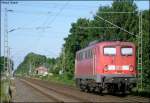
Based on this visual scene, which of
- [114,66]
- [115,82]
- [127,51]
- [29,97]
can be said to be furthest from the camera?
[29,97]

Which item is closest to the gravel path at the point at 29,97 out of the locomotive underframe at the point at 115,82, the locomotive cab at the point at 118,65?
the locomotive underframe at the point at 115,82

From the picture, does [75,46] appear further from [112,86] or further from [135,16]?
Result: [112,86]

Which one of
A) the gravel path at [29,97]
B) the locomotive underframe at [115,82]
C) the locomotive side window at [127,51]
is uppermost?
the locomotive side window at [127,51]

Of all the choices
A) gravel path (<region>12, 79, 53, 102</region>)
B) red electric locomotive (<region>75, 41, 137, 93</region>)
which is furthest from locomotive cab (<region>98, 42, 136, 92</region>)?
gravel path (<region>12, 79, 53, 102</region>)

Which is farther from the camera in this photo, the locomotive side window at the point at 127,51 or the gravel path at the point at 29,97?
the locomotive side window at the point at 127,51

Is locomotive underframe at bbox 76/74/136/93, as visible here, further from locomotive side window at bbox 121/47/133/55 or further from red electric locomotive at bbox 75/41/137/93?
locomotive side window at bbox 121/47/133/55

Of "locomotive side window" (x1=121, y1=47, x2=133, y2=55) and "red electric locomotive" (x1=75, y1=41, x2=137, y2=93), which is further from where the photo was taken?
"locomotive side window" (x1=121, y1=47, x2=133, y2=55)

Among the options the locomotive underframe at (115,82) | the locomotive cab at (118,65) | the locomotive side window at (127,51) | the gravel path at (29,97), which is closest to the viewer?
the gravel path at (29,97)

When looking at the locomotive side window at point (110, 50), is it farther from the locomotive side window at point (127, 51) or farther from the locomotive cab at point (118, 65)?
the locomotive side window at point (127, 51)

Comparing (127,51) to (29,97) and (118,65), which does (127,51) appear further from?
(29,97)

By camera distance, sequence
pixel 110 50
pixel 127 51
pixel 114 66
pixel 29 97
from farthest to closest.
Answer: pixel 29 97
pixel 110 50
pixel 127 51
pixel 114 66

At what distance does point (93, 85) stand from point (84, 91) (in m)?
7.34

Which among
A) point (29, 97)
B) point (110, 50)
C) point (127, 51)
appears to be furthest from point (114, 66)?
point (29, 97)

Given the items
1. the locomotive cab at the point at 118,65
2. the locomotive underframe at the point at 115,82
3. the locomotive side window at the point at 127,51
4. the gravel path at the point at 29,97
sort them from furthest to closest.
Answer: the locomotive side window at the point at 127,51 < the locomotive cab at the point at 118,65 < the locomotive underframe at the point at 115,82 < the gravel path at the point at 29,97
